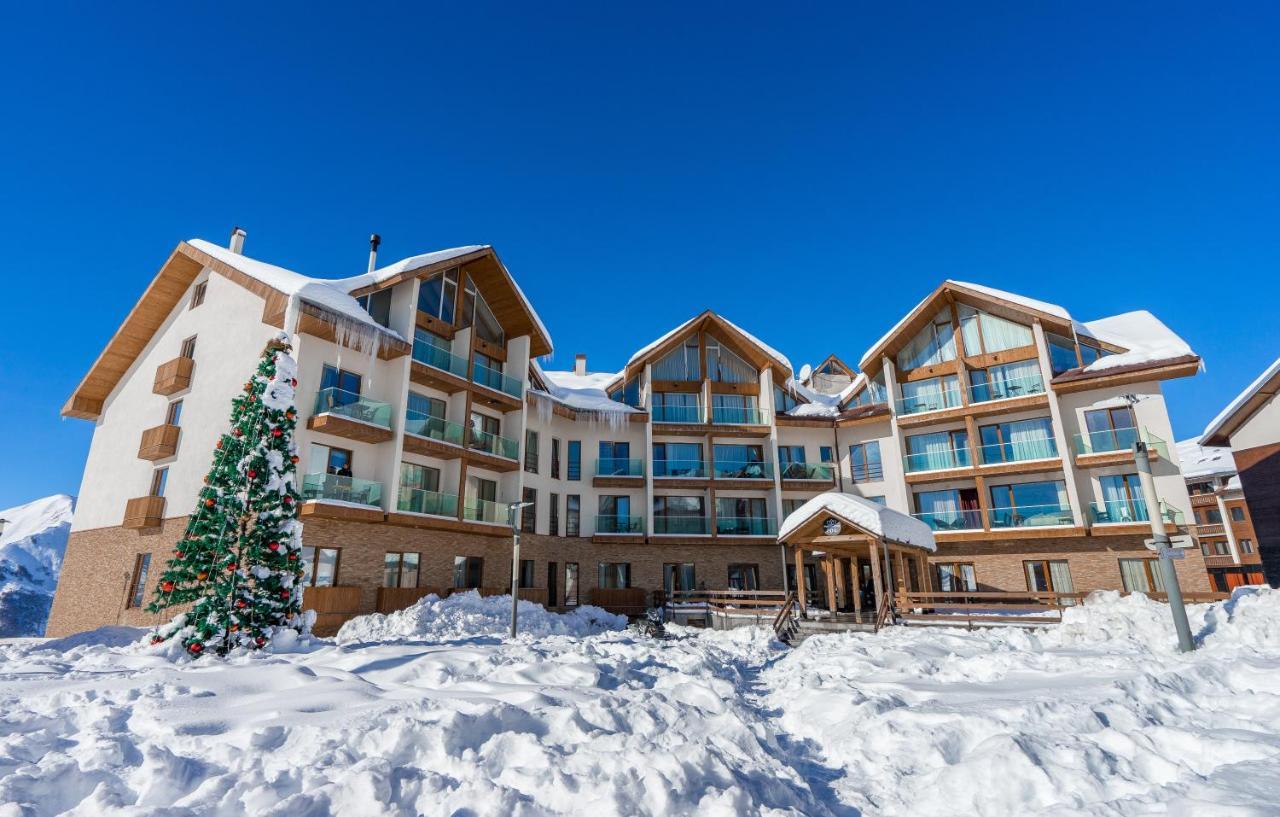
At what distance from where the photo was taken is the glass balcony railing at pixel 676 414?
3148 cm

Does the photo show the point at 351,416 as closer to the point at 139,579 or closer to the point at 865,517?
the point at 139,579

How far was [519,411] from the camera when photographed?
2703cm

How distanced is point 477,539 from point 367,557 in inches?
191

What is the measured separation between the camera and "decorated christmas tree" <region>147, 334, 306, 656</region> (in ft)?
33.4

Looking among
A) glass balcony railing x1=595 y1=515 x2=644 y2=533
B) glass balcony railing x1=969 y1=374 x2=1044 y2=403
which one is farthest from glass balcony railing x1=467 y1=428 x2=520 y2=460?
glass balcony railing x1=969 y1=374 x2=1044 y2=403

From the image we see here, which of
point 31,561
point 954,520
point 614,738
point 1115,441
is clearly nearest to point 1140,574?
point 1115,441

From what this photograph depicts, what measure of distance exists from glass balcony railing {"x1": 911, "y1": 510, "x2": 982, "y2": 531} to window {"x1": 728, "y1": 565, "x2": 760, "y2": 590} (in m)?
8.00

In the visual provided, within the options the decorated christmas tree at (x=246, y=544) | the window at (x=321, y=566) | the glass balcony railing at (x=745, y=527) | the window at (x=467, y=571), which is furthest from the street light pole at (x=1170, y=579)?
the window at (x=467, y=571)

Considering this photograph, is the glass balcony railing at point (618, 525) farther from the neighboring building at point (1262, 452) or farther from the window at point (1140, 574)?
the neighboring building at point (1262, 452)

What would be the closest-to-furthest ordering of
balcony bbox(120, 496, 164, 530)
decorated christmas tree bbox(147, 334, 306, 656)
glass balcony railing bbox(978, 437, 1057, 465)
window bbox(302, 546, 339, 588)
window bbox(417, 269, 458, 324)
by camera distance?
1. decorated christmas tree bbox(147, 334, 306, 656)
2. window bbox(302, 546, 339, 588)
3. balcony bbox(120, 496, 164, 530)
4. window bbox(417, 269, 458, 324)
5. glass balcony railing bbox(978, 437, 1057, 465)

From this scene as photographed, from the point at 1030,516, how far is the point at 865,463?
7.23m

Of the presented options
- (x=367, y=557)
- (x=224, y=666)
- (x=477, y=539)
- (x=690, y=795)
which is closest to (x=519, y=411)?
(x=477, y=539)

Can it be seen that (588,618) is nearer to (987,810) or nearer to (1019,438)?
(1019,438)

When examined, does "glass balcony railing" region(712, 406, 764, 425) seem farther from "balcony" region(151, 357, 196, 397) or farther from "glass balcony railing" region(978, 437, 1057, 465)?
"balcony" region(151, 357, 196, 397)
